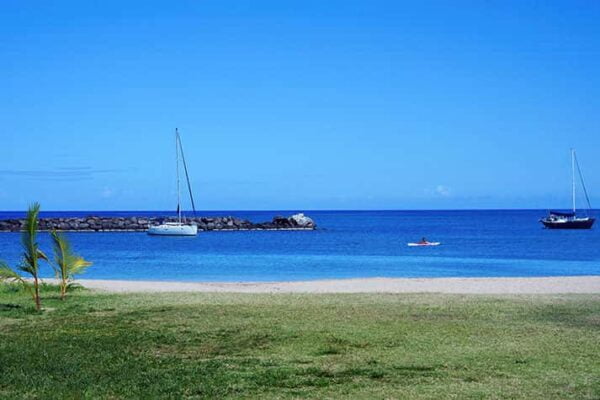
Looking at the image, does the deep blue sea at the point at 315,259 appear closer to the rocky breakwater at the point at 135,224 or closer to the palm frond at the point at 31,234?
the palm frond at the point at 31,234

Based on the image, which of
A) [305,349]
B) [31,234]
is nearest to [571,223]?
[31,234]

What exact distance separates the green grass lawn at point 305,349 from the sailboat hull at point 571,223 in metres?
87.1

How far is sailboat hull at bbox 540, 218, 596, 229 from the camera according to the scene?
4087 inches

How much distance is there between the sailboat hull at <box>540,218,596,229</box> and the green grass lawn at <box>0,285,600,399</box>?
8712cm

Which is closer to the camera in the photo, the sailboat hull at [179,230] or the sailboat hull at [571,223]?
the sailboat hull at [179,230]

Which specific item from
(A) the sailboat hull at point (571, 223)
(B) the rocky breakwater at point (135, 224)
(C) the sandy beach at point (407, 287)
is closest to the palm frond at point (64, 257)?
(C) the sandy beach at point (407, 287)

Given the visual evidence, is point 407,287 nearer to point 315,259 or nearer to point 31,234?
point 31,234

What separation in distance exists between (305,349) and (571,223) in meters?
98.7

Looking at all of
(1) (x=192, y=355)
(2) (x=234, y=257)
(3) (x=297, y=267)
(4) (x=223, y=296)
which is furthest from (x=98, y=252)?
(1) (x=192, y=355)

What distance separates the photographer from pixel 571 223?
347ft

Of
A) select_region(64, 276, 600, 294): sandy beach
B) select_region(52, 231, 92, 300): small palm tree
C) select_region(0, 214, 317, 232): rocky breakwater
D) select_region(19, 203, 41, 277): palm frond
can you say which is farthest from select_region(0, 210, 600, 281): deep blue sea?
select_region(0, 214, 317, 232): rocky breakwater

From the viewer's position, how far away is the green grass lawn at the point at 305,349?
1122 centimetres

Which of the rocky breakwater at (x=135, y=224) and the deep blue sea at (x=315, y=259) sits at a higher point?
the rocky breakwater at (x=135, y=224)

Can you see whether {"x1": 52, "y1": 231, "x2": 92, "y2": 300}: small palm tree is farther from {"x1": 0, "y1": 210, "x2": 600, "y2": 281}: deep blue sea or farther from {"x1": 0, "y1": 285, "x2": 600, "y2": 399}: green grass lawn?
{"x1": 0, "y1": 210, "x2": 600, "y2": 281}: deep blue sea
